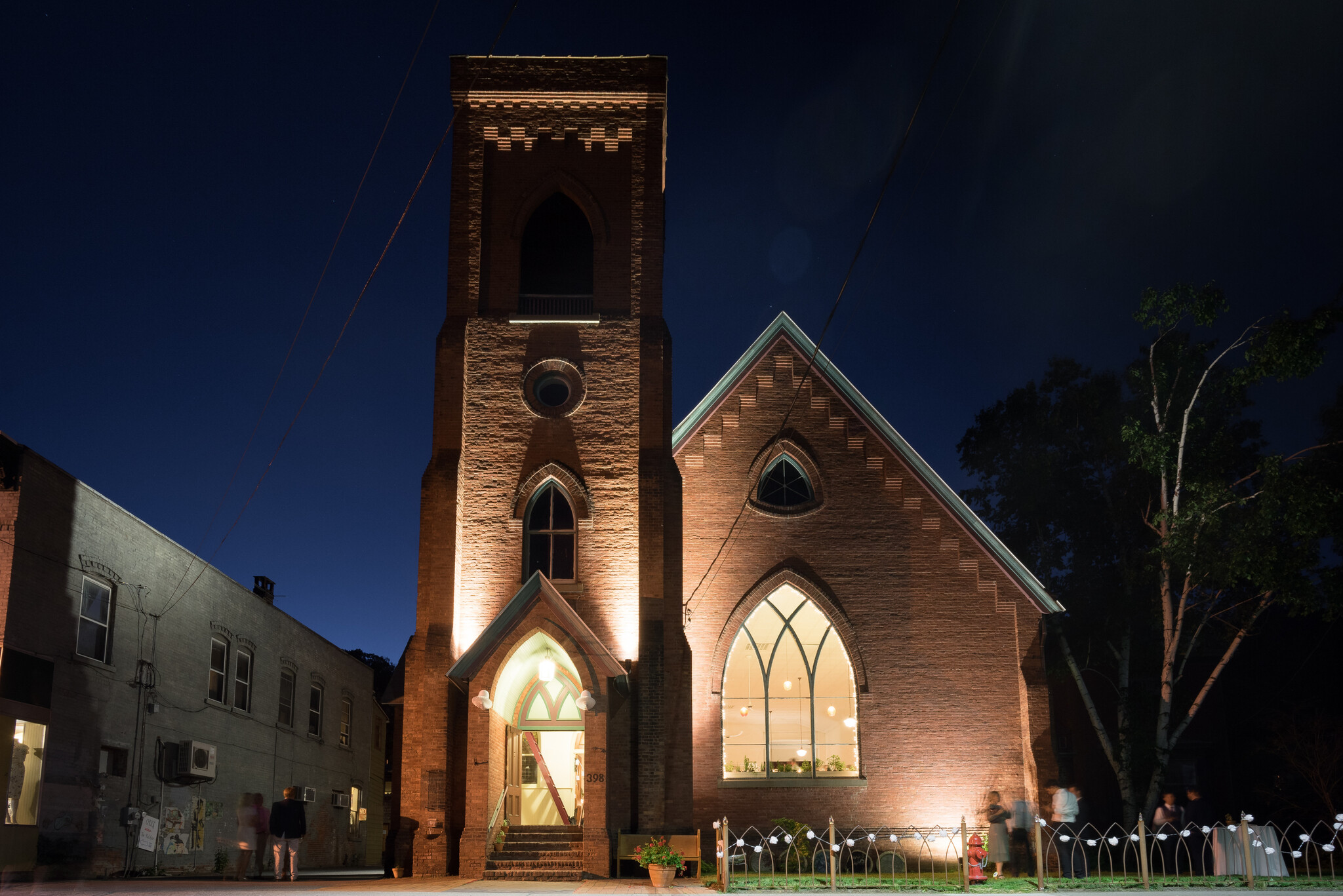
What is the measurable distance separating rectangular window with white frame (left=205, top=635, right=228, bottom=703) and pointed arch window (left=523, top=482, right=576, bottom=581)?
6973 millimetres

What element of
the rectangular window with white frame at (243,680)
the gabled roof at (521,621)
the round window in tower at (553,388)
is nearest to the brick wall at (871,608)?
the round window in tower at (553,388)

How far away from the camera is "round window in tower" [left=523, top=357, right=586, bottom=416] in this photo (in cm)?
2158

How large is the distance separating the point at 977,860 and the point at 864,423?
8.84 m

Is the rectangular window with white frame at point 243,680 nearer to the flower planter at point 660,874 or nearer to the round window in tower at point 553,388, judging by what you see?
the round window in tower at point 553,388

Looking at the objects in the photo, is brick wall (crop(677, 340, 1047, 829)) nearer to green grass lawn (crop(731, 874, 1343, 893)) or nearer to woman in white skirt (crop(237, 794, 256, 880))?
green grass lawn (crop(731, 874, 1343, 893))

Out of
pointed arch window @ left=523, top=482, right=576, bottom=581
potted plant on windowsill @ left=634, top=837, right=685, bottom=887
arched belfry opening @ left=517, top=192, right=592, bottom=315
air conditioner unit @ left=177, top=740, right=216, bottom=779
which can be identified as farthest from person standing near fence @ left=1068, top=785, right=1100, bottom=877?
air conditioner unit @ left=177, top=740, right=216, bottom=779

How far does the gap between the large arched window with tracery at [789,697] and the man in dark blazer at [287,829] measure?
800 centimetres

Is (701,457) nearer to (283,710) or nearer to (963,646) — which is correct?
(963,646)

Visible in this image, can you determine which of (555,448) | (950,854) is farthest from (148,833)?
(950,854)

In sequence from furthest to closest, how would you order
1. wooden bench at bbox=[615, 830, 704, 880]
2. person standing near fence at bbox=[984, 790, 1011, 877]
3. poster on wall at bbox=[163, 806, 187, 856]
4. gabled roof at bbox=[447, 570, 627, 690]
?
poster on wall at bbox=[163, 806, 187, 856] → person standing near fence at bbox=[984, 790, 1011, 877] → gabled roof at bbox=[447, 570, 627, 690] → wooden bench at bbox=[615, 830, 704, 880]

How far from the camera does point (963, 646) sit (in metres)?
22.9

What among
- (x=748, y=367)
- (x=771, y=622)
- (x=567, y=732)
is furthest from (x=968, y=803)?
Answer: (x=748, y=367)

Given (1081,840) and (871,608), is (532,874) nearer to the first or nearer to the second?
(871,608)

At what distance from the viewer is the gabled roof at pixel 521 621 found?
62.4 feet
